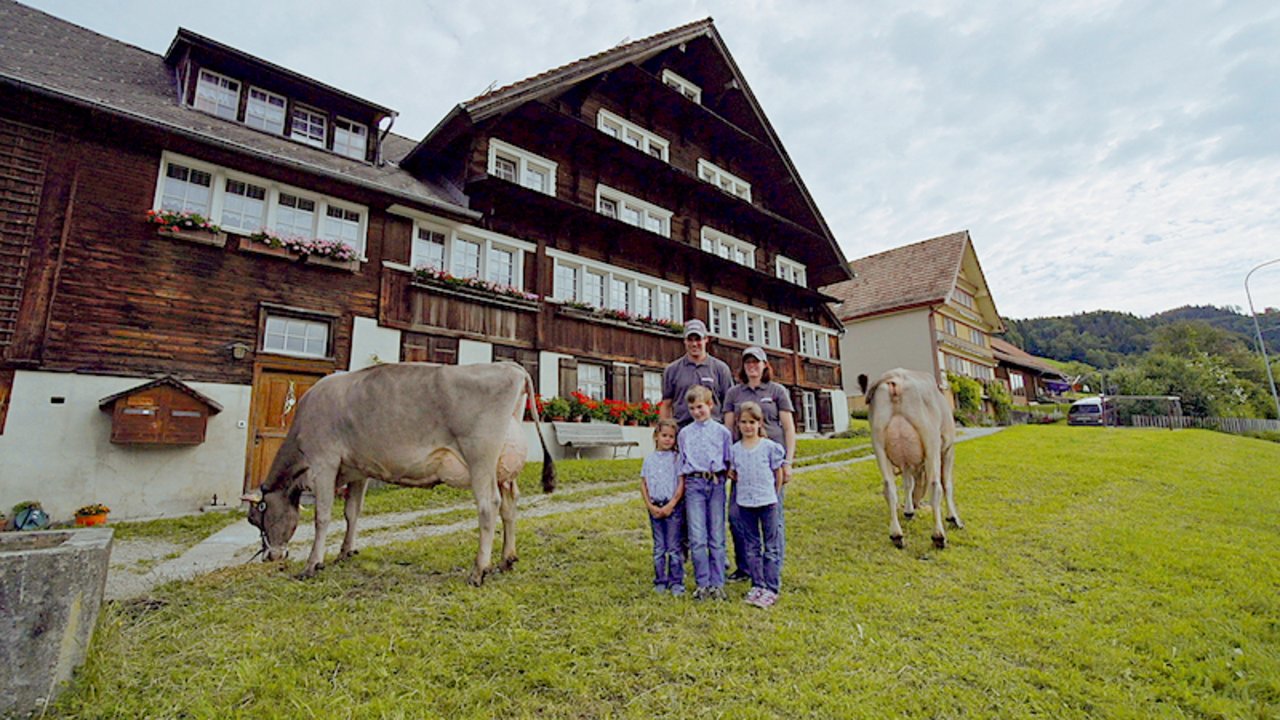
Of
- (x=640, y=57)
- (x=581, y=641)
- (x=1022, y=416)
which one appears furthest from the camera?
(x=1022, y=416)

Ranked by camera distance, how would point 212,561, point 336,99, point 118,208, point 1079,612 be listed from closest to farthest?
point 1079,612 < point 212,561 < point 118,208 < point 336,99

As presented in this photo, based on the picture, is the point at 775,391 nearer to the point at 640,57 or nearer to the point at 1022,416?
the point at 640,57

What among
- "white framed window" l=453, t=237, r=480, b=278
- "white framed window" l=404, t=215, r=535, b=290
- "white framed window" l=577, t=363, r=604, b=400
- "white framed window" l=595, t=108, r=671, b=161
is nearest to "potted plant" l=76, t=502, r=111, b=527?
"white framed window" l=404, t=215, r=535, b=290

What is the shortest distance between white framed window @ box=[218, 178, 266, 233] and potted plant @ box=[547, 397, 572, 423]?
7478 mm

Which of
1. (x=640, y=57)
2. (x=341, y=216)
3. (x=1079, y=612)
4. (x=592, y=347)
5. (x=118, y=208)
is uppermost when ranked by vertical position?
(x=640, y=57)

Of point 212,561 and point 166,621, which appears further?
point 212,561

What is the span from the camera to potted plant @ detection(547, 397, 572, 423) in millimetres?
14648

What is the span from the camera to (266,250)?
11609 millimetres

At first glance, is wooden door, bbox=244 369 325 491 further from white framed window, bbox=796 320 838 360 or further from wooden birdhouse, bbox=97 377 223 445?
white framed window, bbox=796 320 838 360

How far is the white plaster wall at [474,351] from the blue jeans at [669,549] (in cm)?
995

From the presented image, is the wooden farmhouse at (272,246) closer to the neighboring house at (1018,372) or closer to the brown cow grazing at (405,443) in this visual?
the brown cow grazing at (405,443)

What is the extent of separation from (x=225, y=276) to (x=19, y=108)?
397 cm

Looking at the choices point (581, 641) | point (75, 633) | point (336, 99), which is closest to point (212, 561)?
point (75, 633)

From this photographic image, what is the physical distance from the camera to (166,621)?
4094 millimetres
